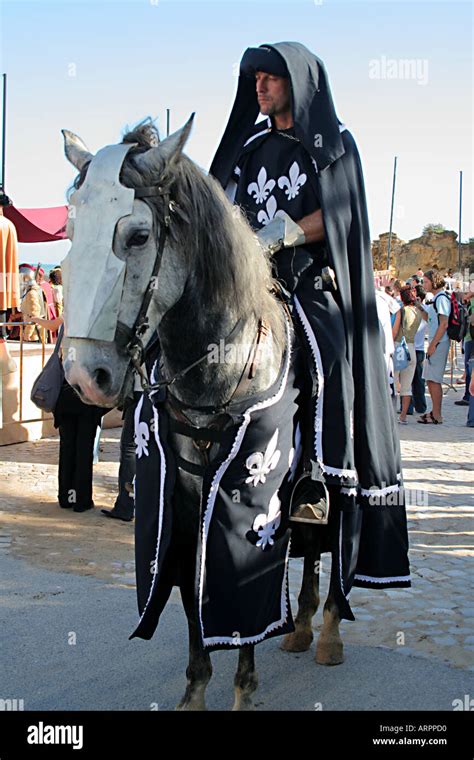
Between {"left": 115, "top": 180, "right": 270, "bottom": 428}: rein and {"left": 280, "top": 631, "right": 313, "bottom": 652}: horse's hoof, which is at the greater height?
{"left": 115, "top": 180, "right": 270, "bottom": 428}: rein

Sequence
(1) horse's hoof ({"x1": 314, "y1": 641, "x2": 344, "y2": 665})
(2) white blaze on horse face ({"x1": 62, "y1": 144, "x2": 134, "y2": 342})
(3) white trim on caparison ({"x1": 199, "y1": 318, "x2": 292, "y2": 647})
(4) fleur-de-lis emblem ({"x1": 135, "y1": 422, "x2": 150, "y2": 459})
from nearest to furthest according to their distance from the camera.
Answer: (2) white blaze on horse face ({"x1": 62, "y1": 144, "x2": 134, "y2": 342}), (3) white trim on caparison ({"x1": 199, "y1": 318, "x2": 292, "y2": 647}), (4) fleur-de-lis emblem ({"x1": 135, "y1": 422, "x2": 150, "y2": 459}), (1) horse's hoof ({"x1": 314, "y1": 641, "x2": 344, "y2": 665})

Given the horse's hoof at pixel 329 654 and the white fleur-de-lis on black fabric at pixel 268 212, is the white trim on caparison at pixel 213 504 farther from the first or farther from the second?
the horse's hoof at pixel 329 654

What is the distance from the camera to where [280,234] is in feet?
11.6

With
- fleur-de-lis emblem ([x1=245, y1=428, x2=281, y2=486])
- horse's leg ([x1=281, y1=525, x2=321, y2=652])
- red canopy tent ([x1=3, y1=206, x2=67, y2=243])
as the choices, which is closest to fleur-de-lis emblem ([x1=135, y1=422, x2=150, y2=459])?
fleur-de-lis emblem ([x1=245, y1=428, x2=281, y2=486])

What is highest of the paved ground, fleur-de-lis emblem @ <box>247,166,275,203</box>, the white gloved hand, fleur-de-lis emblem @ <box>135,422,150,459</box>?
fleur-de-lis emblem @ <box>247,166,275,203</box>

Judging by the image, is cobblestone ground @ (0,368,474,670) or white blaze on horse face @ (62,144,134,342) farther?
cobblestone ground @ (0,368,474,670)

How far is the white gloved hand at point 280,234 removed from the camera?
11.6 ft

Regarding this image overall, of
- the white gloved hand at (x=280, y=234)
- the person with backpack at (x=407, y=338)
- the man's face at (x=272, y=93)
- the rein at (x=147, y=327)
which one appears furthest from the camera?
the person with backpack at (x=407, y=338)

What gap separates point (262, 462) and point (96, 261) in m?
1.07

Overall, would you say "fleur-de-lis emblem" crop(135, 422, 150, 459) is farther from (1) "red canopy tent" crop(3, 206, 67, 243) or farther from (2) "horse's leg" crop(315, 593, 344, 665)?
(1) "red canopy tent" crop(3, 206, 67, 243)

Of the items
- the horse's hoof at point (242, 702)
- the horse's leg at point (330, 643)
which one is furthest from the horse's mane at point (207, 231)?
the horse's leg at point (330, 643)

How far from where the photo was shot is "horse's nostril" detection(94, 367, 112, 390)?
105 inches

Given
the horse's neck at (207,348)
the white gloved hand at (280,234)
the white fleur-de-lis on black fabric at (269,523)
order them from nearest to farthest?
the horse's neck at (207,348) < the white fleur-de-lis on black fabric at (269,523) < the white gloved hand at (280,234)

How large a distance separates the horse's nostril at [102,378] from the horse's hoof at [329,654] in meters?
2.21
